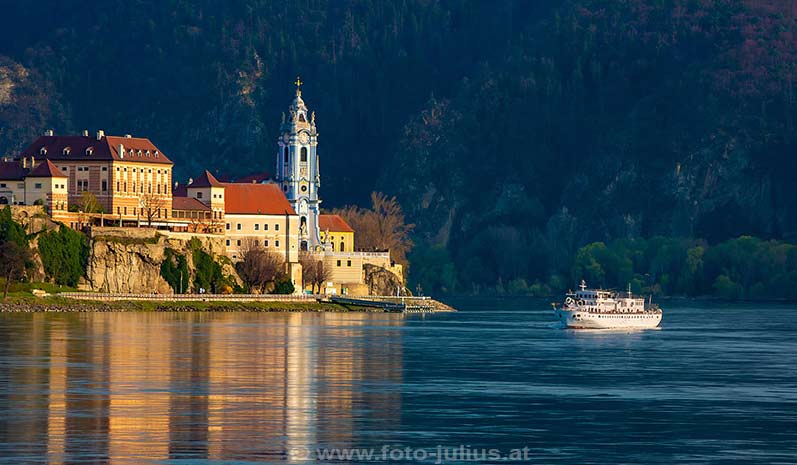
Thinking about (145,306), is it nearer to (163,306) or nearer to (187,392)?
(163,306)

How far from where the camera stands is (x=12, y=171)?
617ft

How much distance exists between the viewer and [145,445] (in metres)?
55.0

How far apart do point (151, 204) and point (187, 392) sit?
12394 centimetres

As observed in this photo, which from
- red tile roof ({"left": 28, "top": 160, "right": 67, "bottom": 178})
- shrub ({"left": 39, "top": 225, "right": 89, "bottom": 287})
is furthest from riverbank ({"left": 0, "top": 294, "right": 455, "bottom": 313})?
red tile roof ({"left": 28, "top": 160, "right": 67, "bottom": 178})

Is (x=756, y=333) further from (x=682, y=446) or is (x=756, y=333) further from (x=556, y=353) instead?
(x=682, y=446)

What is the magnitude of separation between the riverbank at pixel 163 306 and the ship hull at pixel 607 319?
37666 mm

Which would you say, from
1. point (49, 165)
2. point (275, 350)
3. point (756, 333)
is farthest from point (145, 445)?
point (49, 165)

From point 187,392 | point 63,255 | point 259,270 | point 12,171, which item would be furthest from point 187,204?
point 187,392

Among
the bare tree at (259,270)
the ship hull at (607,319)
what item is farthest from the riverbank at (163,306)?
the ship hull at (607,319)

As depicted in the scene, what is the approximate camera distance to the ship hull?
470ft

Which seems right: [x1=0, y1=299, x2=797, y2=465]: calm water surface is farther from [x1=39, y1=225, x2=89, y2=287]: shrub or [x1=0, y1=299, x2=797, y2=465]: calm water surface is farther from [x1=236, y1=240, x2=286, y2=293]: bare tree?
[x1=236, y1=240, x2=286, y2=293]: bare tree

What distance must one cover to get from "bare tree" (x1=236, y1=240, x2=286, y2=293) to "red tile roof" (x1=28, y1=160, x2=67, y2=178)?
21.1 metres

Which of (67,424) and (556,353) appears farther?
(556,353)

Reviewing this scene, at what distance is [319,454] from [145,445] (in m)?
5.37
